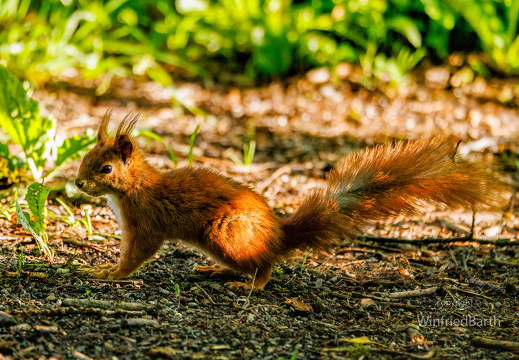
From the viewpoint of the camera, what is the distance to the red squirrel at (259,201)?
2643 mm

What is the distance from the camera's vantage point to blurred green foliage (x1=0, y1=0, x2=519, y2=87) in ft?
17.8

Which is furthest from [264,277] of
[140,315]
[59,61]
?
[59,61]

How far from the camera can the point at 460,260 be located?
3.25 m

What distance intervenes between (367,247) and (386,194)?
2.46ft

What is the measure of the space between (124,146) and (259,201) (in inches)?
25.3

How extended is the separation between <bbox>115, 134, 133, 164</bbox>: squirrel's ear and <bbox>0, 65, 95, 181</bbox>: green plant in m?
0.65

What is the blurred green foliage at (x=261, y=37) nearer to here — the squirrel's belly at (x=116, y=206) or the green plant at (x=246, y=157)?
the green plant at (x=246, y=157)

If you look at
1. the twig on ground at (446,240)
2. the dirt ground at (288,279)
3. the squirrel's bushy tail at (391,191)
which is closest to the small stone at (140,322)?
the dirt ground at (288,279)

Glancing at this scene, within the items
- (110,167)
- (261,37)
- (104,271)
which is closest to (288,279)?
(104,271)

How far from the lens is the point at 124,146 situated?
277 centimetres

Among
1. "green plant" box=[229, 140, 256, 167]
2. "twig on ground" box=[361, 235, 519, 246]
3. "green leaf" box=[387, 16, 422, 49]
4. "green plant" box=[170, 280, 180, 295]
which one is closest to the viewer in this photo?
"green plant" box=[170, 280, 180, 295]

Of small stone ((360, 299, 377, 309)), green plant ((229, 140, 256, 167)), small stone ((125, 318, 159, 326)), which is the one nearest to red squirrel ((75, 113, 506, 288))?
small stone ((360, 299, 377, 309))

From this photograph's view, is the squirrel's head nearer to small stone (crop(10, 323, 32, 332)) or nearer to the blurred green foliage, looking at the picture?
small stone (crop(10, 323, 32, 332))

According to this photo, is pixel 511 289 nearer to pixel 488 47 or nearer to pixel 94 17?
pixel 488 47
